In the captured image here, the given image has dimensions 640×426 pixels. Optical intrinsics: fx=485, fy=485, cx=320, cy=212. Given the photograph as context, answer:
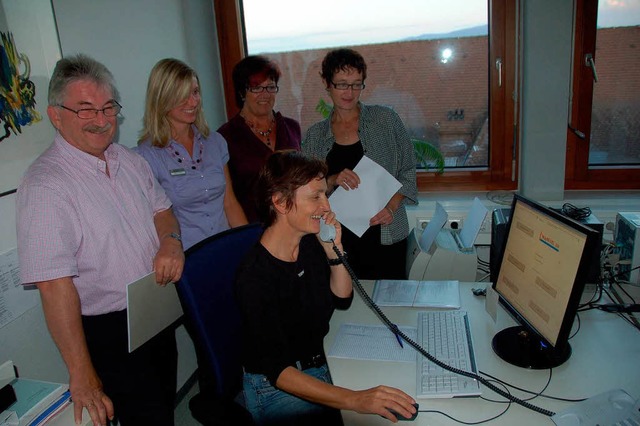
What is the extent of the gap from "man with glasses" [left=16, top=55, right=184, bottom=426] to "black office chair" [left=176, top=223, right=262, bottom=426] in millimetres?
103

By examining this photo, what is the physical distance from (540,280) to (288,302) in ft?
2.48

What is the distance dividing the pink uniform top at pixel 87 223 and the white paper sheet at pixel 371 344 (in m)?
0.69

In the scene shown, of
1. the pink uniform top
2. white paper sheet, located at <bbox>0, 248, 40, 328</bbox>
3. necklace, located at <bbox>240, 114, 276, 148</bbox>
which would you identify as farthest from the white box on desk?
white paper sheet, located at <bbox>0, 248, 40, 328</bbox>

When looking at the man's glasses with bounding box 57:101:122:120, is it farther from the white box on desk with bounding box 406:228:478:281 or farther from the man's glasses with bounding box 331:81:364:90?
the white box on desk with bounding box 406:228:478:281

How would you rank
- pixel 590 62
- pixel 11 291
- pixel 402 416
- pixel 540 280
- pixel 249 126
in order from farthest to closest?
pixel 590 62
pixel 249 126
pixel 11 291
pixel 540 280
pixel 402 416

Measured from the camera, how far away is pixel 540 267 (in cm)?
141

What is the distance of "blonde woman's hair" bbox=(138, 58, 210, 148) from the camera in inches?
77.2

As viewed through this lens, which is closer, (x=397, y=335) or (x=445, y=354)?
(x=445, y=354)

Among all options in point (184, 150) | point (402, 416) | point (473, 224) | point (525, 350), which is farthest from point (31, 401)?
point (473, 224)

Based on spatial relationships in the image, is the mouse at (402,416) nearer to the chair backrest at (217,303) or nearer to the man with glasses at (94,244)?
the chair backrest at (217,303)

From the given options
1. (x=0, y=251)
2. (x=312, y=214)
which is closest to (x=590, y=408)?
(x=312, y=214)

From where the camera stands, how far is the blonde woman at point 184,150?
1.97 m

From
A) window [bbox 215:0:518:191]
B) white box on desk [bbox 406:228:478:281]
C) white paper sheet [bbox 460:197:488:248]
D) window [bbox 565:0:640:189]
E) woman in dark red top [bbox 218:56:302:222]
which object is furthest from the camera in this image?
window [bbox 215:0:518:191]

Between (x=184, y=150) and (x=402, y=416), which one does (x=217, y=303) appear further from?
(x=184, y=150)
